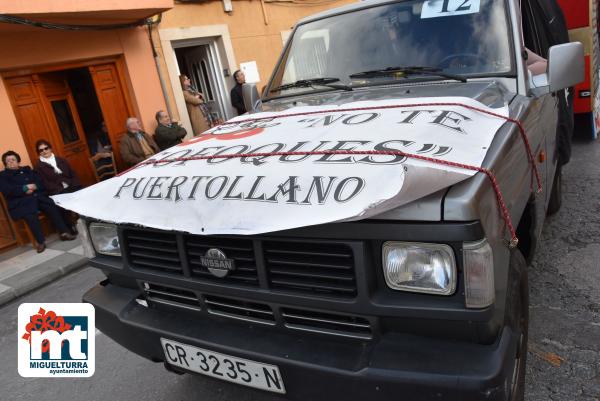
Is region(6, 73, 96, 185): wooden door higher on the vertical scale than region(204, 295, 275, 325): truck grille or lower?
higher

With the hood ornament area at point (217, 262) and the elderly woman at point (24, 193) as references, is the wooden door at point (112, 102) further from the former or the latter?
the hood ornament area at point (217, 262)

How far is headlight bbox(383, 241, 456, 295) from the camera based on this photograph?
1.59 m

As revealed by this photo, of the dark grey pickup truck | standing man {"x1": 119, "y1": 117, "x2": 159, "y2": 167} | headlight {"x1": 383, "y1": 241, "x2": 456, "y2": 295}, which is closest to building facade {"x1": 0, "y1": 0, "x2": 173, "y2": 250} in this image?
standing man {"x1": 119, "y1": 117, "x2": 159, "y2": 167}

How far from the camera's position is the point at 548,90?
116 inches

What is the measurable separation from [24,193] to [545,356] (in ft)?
21.3

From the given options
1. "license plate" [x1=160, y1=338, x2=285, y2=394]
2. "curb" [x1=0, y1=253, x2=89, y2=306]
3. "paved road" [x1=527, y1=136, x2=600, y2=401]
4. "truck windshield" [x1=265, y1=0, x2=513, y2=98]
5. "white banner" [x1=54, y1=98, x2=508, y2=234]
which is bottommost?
"paved road" [x1=527, y1=136, x2=600, y2=401]

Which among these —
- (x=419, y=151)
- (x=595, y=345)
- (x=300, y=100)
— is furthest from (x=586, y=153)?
(x=419, y=151)

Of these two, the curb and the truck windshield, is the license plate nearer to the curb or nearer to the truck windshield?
the truck windshield

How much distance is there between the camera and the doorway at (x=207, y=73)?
10727mm

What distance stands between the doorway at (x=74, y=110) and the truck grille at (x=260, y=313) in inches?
235

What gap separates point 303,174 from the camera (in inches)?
69.6

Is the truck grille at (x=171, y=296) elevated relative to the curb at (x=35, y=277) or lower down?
elevated

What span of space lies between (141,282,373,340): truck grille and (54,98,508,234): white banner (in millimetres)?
416

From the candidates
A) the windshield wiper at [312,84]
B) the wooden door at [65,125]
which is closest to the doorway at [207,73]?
the wooden door at [65,125]
